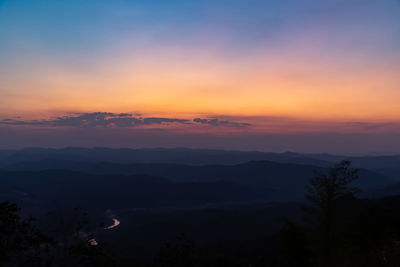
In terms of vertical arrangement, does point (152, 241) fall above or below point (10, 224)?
below

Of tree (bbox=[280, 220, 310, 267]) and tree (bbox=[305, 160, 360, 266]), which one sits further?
tree (bbox=[280, 220, 310, 267])

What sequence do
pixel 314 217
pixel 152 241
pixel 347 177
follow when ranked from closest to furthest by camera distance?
pixel 347 177
pixel 314 217
pixel 152 241

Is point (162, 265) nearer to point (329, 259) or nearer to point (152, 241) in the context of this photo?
point (329, 259)

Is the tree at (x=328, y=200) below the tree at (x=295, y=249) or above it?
above

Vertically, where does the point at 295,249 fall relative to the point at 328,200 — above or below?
below

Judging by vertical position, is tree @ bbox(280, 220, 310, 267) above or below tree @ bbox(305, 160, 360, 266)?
below

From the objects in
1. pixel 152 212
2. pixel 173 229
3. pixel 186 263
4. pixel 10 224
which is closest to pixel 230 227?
pixel 173 229

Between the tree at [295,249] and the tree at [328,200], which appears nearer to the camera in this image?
the tree at [328,200]

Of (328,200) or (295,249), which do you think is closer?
(328,200)
